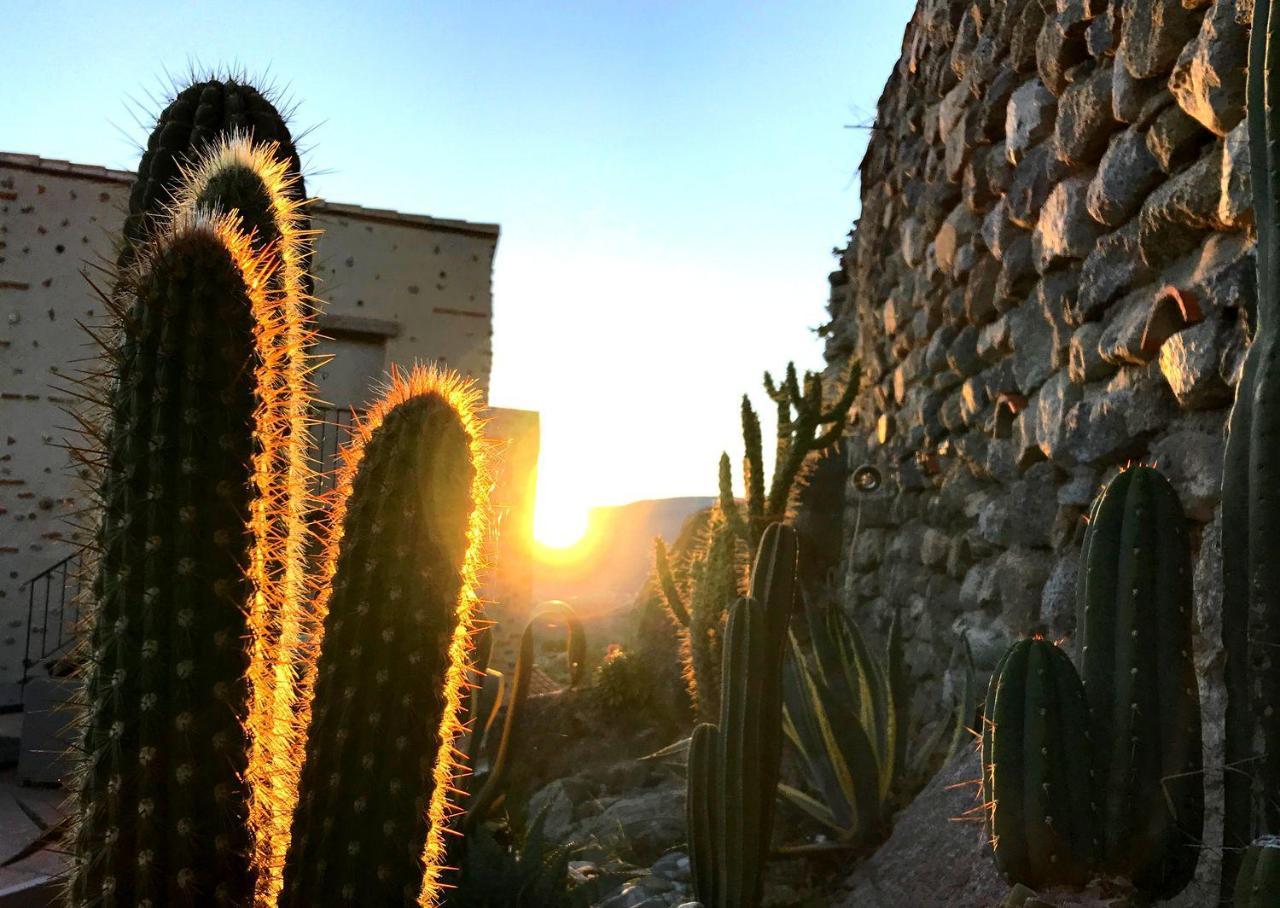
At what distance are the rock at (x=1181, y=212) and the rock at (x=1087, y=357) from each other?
1.00 ft

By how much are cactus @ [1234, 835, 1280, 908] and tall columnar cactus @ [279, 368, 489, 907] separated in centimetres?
110

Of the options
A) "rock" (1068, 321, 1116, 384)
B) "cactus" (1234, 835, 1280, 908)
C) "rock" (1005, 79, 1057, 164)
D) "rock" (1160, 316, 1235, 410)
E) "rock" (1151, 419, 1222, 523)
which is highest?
"rock" (1005, 79, 1057, 164)

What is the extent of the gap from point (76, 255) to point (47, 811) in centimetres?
527

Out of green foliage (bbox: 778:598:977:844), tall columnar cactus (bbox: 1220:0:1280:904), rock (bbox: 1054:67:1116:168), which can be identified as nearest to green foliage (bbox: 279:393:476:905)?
tall columnar cactus (bbox: 1220:0:1280:904)

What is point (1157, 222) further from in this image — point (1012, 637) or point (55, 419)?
point (55, 419)

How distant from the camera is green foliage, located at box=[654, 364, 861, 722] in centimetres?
385

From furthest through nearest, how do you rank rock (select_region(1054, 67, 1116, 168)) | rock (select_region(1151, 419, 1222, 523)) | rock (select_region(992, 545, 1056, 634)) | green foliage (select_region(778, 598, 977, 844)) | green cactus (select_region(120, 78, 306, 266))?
green foliage (select_region(778, 598, 977, 844)), rock (select_region(992, 545, 1056, 634)), green cactus (select_region(120, 78, 306, 266)), rock (select_region(1054, 67, 1116, 168)), rock (select_region(1151, 419, 1222, 523))

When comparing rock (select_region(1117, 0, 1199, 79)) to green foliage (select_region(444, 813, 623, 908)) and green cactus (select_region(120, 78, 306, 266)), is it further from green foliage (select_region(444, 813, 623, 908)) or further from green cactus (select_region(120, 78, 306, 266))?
green foliage (select_region(444, 813, 623, 908))

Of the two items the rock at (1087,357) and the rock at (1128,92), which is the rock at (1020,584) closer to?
the rock at (1087,357)

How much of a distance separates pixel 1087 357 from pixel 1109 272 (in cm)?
22

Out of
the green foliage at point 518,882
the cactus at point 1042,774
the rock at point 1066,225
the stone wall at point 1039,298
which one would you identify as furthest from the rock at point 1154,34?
Answer: the green foliage at point 518,882

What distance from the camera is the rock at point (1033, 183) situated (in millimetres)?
2648

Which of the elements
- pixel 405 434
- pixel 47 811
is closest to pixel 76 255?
pixel 47 811

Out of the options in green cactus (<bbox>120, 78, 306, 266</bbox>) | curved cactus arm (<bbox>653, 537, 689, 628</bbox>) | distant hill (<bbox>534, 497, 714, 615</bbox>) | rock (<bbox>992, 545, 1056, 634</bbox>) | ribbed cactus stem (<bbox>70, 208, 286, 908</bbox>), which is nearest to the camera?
ribbed cactus stem (<bbox>70, 208, 286, 908</bbox>)
